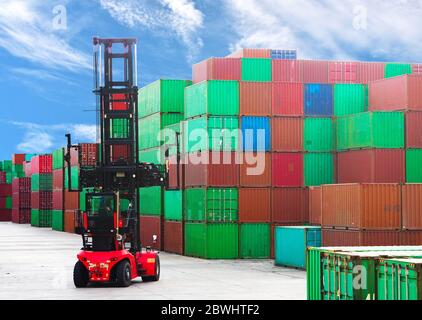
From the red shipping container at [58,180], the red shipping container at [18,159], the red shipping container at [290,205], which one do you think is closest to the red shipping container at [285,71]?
the red shipping container at [290,205]

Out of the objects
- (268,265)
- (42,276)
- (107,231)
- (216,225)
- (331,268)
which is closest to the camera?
(331,268)

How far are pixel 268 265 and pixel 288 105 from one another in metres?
9.63

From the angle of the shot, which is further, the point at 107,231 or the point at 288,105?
the point at 288,105

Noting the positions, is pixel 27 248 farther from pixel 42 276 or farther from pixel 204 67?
pixel 42 276

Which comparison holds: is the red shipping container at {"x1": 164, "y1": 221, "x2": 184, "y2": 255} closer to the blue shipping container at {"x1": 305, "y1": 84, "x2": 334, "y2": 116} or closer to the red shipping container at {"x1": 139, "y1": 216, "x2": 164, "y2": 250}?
the red shipping container at {"x1": 139, "y1": 216, "x2": 164, "y2": 250}

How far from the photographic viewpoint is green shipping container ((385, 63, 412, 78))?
52625 mm

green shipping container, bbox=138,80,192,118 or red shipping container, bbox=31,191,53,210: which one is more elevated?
green shipping container, bbox=138,80,192,118

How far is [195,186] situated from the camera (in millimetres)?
44875

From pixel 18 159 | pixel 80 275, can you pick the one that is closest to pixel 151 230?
pixel 80 275

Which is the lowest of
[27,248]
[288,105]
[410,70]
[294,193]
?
[27,248]

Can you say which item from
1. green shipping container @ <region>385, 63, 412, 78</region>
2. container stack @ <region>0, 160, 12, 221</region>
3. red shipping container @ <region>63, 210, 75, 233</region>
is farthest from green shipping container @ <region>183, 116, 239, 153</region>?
container stack @ <region>0, 160, 12, 221</region>

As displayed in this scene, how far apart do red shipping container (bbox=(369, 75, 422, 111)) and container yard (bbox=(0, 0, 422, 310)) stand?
0.29 ft

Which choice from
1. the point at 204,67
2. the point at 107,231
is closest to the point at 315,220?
the point at 204,67

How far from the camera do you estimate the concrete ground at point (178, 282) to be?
86.5 feet
